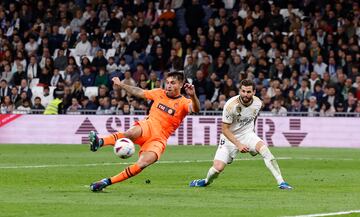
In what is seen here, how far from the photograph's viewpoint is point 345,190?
1653cm

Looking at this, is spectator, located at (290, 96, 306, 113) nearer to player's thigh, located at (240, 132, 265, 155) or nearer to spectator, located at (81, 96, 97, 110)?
spectator, located at (81, 96, 97, 110)

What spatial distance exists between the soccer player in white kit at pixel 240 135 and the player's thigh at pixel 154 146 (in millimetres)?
1263

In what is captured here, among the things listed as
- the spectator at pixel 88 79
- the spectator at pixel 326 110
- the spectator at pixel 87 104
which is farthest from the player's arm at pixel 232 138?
the spectator at pixel 88 79

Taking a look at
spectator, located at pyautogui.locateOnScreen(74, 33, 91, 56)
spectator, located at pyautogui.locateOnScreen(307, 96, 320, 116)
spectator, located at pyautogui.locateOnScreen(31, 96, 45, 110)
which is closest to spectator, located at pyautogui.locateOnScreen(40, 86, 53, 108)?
spectator, located at pyautogui.locateOnScreen(31, 96, 45, 110)

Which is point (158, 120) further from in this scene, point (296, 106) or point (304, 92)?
point (304, 92)

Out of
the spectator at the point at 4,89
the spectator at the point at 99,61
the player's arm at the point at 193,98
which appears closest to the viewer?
the player's arm at the point at 193,98

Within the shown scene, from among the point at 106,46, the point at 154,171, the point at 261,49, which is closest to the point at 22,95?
the point at 106,46

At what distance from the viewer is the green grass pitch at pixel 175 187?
1325 centimetres

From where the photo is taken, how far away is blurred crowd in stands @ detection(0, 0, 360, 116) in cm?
3347

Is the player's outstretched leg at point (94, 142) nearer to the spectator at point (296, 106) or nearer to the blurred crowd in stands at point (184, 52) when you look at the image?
the blurred crowd in stands at point (184, 52)

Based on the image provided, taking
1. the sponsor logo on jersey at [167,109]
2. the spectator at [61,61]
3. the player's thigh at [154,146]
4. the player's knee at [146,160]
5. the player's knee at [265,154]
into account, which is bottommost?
the spectator at [61,61]

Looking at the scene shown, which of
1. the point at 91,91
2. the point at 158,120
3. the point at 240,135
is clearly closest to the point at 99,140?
the point at 158,120

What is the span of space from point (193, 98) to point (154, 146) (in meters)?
0.97

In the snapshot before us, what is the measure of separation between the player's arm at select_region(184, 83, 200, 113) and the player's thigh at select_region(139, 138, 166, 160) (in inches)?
28.1
